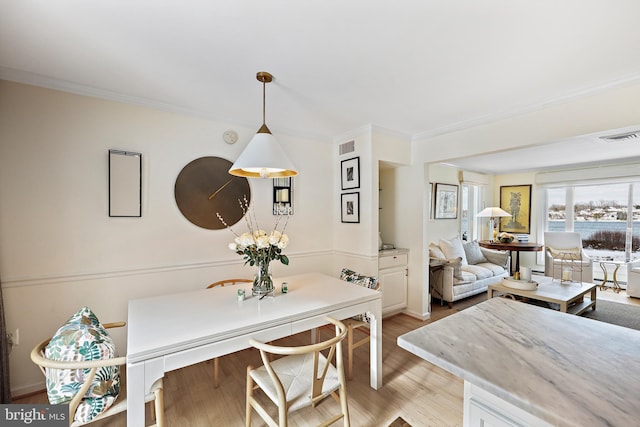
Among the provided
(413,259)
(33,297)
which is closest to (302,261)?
(413,259)

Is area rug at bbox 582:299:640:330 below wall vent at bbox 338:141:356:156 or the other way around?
below

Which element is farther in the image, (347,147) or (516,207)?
(516,207)

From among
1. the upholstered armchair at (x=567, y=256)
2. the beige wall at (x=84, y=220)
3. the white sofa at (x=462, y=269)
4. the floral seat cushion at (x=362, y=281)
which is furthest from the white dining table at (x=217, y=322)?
the upholstered armchair at (x=567, y=256)

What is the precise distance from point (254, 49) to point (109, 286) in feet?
7.37

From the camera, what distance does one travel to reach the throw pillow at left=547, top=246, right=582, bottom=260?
5004mm

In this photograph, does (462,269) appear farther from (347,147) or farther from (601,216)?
(601,216)

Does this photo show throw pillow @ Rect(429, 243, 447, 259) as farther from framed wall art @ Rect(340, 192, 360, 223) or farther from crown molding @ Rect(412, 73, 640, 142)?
crown molding @ Rect(412, 73, 640, 142)

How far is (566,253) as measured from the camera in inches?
201

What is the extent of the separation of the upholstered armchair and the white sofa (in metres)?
0.73

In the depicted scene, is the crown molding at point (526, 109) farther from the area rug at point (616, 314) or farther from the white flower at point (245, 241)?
the area rug at point (616, 314)

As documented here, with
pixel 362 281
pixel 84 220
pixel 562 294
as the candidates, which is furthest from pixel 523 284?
pixel 84 220

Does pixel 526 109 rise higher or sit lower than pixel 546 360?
higher

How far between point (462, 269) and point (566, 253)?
7.47 feet

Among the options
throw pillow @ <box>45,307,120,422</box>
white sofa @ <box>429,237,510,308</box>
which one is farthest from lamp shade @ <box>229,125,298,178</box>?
white sofa @ <box>429,237,510,308</box>
